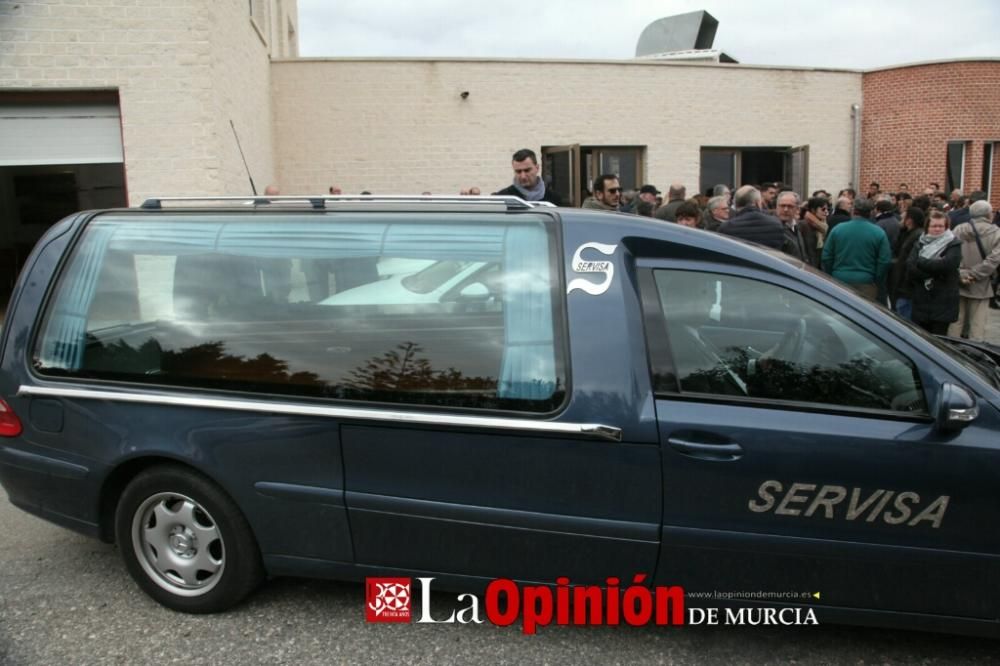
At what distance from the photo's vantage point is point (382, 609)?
3297 mm

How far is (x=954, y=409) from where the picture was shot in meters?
2.62

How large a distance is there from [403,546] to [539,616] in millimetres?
610

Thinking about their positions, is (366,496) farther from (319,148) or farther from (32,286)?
(319,148)

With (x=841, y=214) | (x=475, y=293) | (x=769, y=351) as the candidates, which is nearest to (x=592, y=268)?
(x=475, y=293)

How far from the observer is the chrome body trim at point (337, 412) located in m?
2.83

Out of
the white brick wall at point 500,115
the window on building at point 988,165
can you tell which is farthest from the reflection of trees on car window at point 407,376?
the window on building at point 988,165

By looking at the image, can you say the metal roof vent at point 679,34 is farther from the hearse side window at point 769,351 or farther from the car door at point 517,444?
the car door at point 517,444

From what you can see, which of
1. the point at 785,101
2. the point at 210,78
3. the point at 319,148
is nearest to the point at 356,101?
the point at 319,148

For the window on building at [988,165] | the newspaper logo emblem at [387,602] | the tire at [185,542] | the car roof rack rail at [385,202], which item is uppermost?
the window on building at [988,165]

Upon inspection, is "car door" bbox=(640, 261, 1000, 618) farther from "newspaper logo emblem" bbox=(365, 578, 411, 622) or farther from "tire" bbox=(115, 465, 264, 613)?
"tire" bbox=(115, 465, 264, 613)

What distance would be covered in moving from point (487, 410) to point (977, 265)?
22.9ft

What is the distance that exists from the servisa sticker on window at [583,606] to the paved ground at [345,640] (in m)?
0.07

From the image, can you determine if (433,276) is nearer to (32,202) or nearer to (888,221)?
(888,221)

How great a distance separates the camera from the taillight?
3480mm
